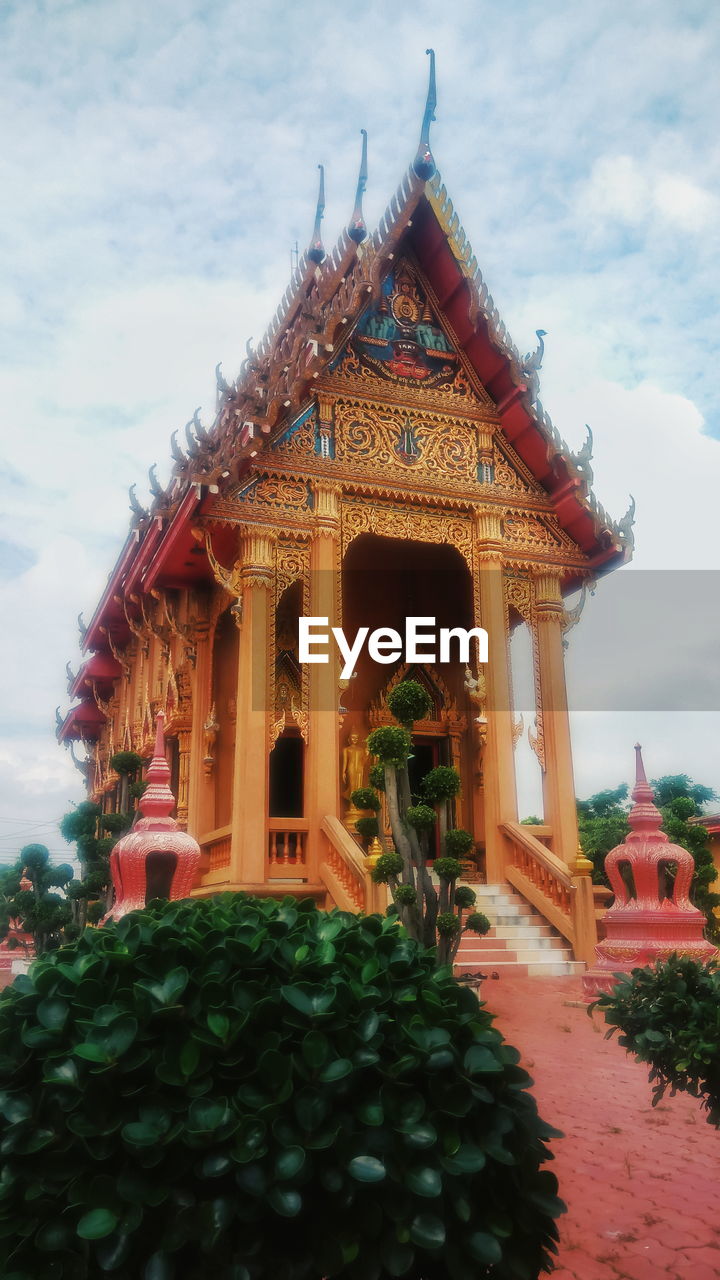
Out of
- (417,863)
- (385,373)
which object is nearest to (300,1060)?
(417,863)

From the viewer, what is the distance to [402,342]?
11.6m

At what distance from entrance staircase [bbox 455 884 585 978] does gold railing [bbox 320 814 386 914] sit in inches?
39.9

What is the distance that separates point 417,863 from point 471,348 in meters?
7.00

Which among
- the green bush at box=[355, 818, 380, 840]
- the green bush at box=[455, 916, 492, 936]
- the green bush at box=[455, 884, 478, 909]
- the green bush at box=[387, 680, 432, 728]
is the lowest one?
the green bush at box=[455, 916, 492, 936]

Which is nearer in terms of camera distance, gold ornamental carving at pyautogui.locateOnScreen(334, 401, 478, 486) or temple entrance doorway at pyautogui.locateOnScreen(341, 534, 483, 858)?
gold ornamental carving at pyautogui.locateOnScreen(334, 401, 478, 486)

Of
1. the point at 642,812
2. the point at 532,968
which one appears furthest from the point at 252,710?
the point at 642,812

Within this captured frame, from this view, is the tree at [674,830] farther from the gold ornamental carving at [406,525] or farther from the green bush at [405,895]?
the gold ornamental carving at [406,525]

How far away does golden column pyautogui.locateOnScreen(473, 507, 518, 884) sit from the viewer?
1059cm

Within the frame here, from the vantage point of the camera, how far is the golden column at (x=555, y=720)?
1091cm

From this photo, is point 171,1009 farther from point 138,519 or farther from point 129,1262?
point 138,519

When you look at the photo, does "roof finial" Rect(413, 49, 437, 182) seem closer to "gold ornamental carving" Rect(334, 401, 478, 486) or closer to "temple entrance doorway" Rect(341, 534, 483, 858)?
"gold ornamental carving" Rect(334, 401, 478, 486)

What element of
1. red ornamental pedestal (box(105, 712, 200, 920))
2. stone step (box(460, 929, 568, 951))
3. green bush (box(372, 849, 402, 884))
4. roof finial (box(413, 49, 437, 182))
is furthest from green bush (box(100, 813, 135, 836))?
roof finial (box(413, 49, 437, 182))

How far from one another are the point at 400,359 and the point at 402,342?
0.26m

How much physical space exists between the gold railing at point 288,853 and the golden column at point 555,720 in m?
2.98
